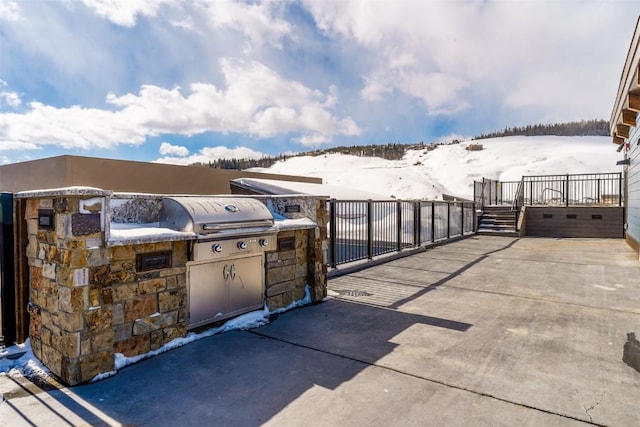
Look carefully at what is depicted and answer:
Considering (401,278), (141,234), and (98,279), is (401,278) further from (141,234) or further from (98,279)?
(98,279)

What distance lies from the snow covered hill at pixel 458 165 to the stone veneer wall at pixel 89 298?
1060 inches

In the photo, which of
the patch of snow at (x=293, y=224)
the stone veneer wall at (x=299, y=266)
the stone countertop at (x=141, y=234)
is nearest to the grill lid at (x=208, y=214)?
the stone countertop at (x=141, y=234)

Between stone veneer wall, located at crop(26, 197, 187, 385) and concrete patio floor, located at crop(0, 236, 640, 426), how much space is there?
0.72ft

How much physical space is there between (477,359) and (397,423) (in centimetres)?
132

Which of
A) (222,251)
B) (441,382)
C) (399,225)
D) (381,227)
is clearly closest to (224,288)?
(222,251)

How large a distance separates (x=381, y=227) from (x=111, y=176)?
461 inches

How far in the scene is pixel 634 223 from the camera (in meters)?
10.2

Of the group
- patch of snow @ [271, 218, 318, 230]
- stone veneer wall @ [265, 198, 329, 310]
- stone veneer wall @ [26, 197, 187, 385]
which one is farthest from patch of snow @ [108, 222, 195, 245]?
stone veneer wall @ [265, 198, 329, 310]

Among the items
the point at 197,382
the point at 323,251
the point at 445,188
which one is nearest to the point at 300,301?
the point at 323,251

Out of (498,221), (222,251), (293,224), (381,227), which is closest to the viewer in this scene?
(222,251)

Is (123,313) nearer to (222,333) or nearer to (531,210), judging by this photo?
(222,333)

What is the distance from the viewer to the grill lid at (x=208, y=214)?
3486 mm

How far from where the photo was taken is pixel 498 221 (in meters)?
15.9

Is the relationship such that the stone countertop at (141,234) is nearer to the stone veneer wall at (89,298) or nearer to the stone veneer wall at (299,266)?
the stone veneer wall at (89,298)
